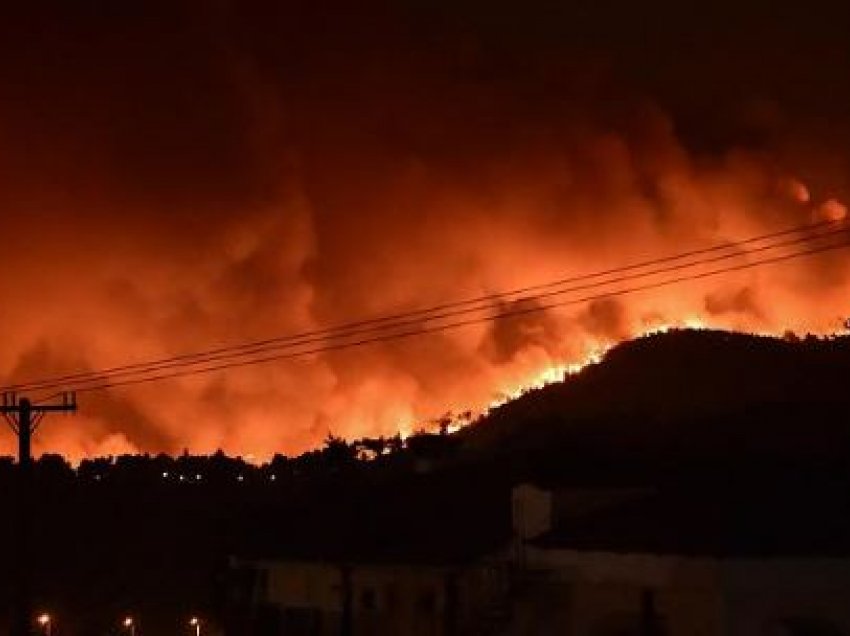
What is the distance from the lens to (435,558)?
38.9 m

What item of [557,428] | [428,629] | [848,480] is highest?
[557,428]

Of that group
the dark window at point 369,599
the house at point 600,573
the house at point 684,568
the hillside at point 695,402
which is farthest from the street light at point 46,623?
the house at point 684,568

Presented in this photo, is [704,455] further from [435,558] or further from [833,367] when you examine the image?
[833,367]

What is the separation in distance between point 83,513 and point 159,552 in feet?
20.7

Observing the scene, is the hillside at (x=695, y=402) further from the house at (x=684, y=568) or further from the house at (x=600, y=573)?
the house at (x=684, y=568)

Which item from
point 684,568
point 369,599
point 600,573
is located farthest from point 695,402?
point 684,568

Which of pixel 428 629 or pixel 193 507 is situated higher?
pixel 193 507

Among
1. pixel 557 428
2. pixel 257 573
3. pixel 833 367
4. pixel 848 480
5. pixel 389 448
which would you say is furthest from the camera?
pixel 833 367

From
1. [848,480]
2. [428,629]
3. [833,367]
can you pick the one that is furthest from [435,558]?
[833,367]

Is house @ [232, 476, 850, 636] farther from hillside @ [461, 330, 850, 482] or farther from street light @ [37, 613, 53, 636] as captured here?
street light @ [37, 613, 53, 636]

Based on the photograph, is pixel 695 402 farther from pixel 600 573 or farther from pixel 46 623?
Answer: pixel 600 573

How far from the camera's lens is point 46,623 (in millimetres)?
65375

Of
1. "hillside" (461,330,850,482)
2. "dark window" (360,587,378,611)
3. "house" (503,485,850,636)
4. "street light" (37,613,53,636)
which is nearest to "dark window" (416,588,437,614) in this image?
"dark window" (360,587,378,611)

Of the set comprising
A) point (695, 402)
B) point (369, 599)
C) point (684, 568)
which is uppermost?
point (695, 402)
